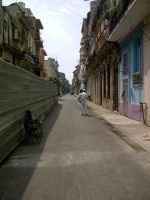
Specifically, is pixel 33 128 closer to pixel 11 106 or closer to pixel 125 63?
pixel 11 106

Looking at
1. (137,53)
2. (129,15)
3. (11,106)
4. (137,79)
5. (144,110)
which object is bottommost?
(144,110)

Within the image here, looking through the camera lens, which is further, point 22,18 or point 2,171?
point 22,18

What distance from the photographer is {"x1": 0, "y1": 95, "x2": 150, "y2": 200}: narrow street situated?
6336 mm

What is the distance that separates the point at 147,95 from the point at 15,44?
64.4 ft

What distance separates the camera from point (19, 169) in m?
8.20

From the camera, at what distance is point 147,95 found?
17.1 metres

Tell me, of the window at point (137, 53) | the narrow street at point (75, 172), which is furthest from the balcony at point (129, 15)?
the narrow street at point (75, 172)

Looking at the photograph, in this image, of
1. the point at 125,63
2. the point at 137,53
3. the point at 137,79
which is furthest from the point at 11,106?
the point at 125,63

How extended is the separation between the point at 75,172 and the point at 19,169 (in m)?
1.15

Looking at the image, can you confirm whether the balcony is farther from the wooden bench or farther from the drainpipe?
the wooden bench

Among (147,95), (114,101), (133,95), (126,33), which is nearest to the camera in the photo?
(147,95)

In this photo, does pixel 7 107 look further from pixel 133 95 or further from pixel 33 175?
pixel 133 95

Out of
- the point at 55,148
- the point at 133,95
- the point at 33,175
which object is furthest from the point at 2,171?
the point at 133,95

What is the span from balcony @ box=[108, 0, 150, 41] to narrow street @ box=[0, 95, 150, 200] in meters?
6.24
